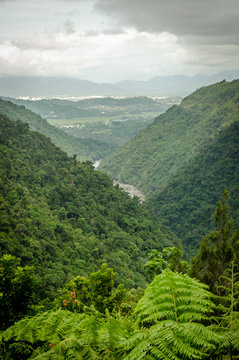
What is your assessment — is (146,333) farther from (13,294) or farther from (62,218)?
(62,218)

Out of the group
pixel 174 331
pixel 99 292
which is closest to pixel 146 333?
pixel 174 331

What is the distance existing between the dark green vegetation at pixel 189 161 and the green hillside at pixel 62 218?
1125cm

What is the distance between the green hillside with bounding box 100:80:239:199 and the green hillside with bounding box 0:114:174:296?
110 feet

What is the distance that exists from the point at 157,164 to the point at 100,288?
87.9 metres

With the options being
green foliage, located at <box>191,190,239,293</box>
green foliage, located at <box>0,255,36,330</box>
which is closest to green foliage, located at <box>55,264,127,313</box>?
green foliage, located at <box>191,190,239,293</box>

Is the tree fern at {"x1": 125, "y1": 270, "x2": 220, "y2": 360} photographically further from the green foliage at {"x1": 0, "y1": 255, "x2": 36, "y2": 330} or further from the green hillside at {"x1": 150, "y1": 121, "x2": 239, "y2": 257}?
the green hillside at {"x1": 150, "y1": 121, "x2": 239, "y2": 257}

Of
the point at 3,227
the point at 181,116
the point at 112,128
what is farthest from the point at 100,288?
the point at 112,128

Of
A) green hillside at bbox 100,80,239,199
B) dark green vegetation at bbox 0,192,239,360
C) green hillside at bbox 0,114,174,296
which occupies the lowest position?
green hillside at bbox 0,114,174,296

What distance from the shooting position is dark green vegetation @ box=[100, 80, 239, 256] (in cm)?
6128

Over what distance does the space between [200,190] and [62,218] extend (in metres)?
38.4

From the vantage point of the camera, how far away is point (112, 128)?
19375 cm

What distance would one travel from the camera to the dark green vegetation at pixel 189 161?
2413 inches

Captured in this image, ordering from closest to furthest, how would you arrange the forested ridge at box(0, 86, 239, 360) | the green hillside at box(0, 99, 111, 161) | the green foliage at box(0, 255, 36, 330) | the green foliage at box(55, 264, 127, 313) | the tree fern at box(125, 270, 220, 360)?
the tree fern at box(125, 270, 220, 360)
the forested ridge at box(0, 86, 239, 360)
the green foliage at box(0, 255, 36, 330)
the green foliage at box(55, 264, 127, 313)
the green hillside at box(0, 99, 111, 161)

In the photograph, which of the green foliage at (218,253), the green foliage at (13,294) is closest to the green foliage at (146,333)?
the green foliage at (13,294)
